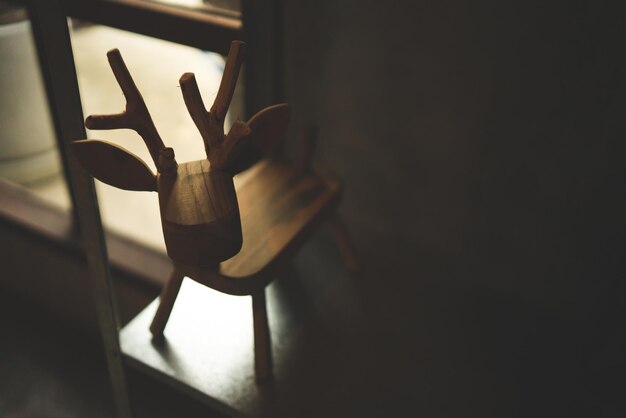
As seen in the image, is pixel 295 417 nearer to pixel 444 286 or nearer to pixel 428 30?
pixel 444 286

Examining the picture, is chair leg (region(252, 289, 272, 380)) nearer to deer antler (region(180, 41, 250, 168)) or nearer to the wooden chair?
the wooden chair

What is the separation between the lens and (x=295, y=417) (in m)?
0.79

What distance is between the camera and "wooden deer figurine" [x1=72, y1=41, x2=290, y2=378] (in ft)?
2.07

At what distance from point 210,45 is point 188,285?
380 millimetres

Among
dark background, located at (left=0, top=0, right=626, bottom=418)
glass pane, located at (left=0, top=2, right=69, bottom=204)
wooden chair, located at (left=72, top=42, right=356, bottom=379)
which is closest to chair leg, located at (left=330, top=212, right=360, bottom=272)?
dark background, located at (left=0, top=0, right=626, bottom=418)

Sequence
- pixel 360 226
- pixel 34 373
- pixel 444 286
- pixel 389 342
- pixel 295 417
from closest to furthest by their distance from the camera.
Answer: pixel 295 417 → pixel 389 342 → pixel 444 286 → pixel 360 226 → pixel 34 373

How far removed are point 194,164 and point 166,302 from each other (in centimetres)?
25

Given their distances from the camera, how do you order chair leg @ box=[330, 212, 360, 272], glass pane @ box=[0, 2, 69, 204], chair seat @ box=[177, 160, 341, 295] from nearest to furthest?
chair seat @ box=[177, 160, 341, 295], chair leg @ box=[330, 212, 360, 272], glass pane @ box=[0, 2, 69, 204]

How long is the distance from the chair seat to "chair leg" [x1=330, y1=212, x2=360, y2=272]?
69 millimetres

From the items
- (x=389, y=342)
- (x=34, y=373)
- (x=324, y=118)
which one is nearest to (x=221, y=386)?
(x=389, y=342)

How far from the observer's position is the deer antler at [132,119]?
625 mm

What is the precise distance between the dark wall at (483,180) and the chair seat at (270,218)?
144 millimetres

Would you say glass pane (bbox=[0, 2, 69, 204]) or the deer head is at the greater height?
the deer head

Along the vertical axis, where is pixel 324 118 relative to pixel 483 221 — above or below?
above
